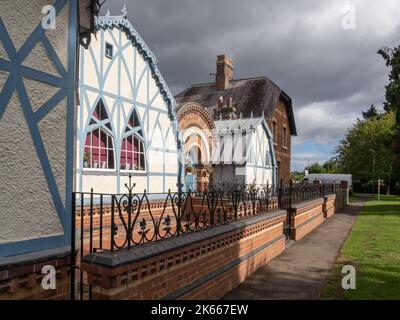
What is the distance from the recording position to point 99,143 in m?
10.0

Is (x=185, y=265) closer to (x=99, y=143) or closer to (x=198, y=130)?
(x=99, y=143)

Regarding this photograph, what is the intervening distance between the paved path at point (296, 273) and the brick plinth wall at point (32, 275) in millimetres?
3206

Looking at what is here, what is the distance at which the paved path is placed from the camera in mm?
6417

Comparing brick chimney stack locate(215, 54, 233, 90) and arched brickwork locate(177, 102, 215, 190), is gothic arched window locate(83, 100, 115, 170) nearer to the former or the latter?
arched brickwork locate(177, 102, 215, 190)

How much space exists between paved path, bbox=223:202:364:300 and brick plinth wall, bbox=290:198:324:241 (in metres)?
0.35

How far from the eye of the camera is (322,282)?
281 inches

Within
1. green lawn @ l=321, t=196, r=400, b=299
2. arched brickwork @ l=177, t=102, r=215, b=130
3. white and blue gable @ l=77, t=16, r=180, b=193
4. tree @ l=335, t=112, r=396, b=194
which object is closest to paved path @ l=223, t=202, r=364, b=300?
green lawn @ l=321, t=196, r=400, b=299

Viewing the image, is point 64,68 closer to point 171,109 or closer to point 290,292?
point 290,292

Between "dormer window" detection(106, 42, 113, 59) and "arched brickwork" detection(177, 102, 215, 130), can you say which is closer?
"dormer window" detection(106, 42, 113, 59)

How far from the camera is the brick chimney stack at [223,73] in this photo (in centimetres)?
2783

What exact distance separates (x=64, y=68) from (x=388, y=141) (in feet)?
78.6

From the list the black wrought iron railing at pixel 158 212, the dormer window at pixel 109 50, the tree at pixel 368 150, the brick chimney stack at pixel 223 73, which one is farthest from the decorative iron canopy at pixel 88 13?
the tree at pixel 368 150

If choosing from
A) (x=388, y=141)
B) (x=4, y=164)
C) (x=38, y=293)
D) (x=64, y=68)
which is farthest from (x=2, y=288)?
(x=388, y=141)

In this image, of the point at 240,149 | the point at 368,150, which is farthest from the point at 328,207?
the point at 368,150
